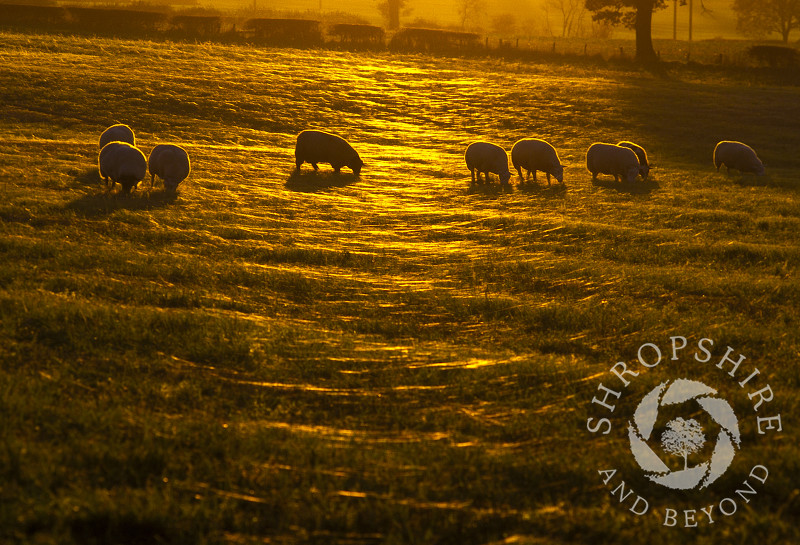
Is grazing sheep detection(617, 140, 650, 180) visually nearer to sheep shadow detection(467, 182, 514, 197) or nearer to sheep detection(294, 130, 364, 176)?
sheep shadow detection(467, 182, 514, 197)

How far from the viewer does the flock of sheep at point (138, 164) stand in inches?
566

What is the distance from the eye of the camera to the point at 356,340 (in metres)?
7.80

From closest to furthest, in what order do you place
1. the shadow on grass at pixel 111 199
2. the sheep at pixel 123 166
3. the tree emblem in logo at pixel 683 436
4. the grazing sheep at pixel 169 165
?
1. the tree emblem in logo at pixel 683 436
2. the shadow on grass at pixel 111 199
3. the sheep at pixel 123 166
4. the grazing sheep at pixel 169 165

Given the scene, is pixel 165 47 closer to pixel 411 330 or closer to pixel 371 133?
pixel 371 133

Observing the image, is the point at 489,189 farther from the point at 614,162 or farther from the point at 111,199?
the point at 111,199

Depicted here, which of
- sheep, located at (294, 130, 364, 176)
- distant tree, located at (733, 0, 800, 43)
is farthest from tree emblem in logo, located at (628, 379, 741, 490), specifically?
distant tree, located at (733, 0, 800, 43)

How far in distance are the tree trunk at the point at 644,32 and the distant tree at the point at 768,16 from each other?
1807 inches

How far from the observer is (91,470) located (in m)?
4.93

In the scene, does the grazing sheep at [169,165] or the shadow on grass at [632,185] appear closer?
the grazing sheep at [169,165]

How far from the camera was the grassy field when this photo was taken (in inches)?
186

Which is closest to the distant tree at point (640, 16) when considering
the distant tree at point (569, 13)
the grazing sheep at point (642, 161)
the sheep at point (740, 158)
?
the sheep at point (740, 158)

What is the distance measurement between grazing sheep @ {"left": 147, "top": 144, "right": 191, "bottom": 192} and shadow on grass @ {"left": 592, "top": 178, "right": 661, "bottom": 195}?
401 inches

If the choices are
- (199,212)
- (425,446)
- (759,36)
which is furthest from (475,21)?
(425,446)

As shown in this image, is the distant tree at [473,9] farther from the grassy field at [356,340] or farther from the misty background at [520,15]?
the grassy field at [356,340]
